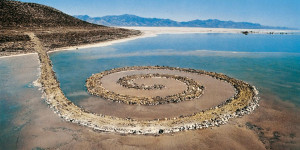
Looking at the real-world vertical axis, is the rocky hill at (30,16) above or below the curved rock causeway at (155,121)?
above

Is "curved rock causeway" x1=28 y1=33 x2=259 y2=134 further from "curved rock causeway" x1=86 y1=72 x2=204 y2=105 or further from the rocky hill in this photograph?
the rocky hill

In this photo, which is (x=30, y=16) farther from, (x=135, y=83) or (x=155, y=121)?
(x=155, y=121)

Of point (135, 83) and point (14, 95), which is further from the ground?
point (135, 83)

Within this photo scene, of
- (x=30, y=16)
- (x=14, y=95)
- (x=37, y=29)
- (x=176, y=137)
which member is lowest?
(x=176, y=137)

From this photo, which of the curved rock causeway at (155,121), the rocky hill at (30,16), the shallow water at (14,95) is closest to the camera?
the shallow water at (14,95)

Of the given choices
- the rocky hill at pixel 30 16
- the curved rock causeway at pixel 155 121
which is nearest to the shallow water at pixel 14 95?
the curved rock causeway at pixel 155 121

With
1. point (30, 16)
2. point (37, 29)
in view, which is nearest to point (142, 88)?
point (37, 29)

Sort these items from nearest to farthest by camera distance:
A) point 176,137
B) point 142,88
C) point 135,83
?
point 176,137
point 142,88
point 135,83

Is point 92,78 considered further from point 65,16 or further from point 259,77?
point 65,16

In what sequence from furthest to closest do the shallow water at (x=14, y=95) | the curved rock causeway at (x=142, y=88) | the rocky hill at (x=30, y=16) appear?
the rocky hill at (x=30, y=16)
the curved rock causeway at (x=142, y=88)
the shallow water at (x=14, y=95)

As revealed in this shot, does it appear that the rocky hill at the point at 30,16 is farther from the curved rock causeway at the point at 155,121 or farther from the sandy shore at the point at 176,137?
the sandy shore at the point at 176,137
